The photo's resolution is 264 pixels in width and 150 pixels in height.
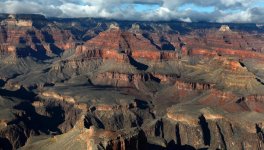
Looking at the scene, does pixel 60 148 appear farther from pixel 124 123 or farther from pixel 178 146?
pixel 124 123

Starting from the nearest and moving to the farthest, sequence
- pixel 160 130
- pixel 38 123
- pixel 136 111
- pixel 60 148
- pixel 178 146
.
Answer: pixel 60 148
pixel 178 146
pixel 160 130
pixel 38 123
pixel 136 111

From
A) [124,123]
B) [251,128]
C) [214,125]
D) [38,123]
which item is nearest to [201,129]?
[214,125]

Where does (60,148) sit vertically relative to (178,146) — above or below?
above

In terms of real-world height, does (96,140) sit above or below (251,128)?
above

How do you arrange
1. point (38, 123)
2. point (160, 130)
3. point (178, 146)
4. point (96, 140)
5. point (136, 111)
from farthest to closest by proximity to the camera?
1. point (136, 111)
2. point (38, 123)
3. point (160, 130)
4. point (178, 146)
5. point (96, 140)

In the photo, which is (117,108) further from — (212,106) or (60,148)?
(60,148)

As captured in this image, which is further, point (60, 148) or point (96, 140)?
point (60, 148)

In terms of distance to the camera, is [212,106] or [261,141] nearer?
[261,141]

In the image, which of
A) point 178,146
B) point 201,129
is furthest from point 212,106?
point 178,146

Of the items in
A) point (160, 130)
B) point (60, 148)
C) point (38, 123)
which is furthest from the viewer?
point (38, 123)
